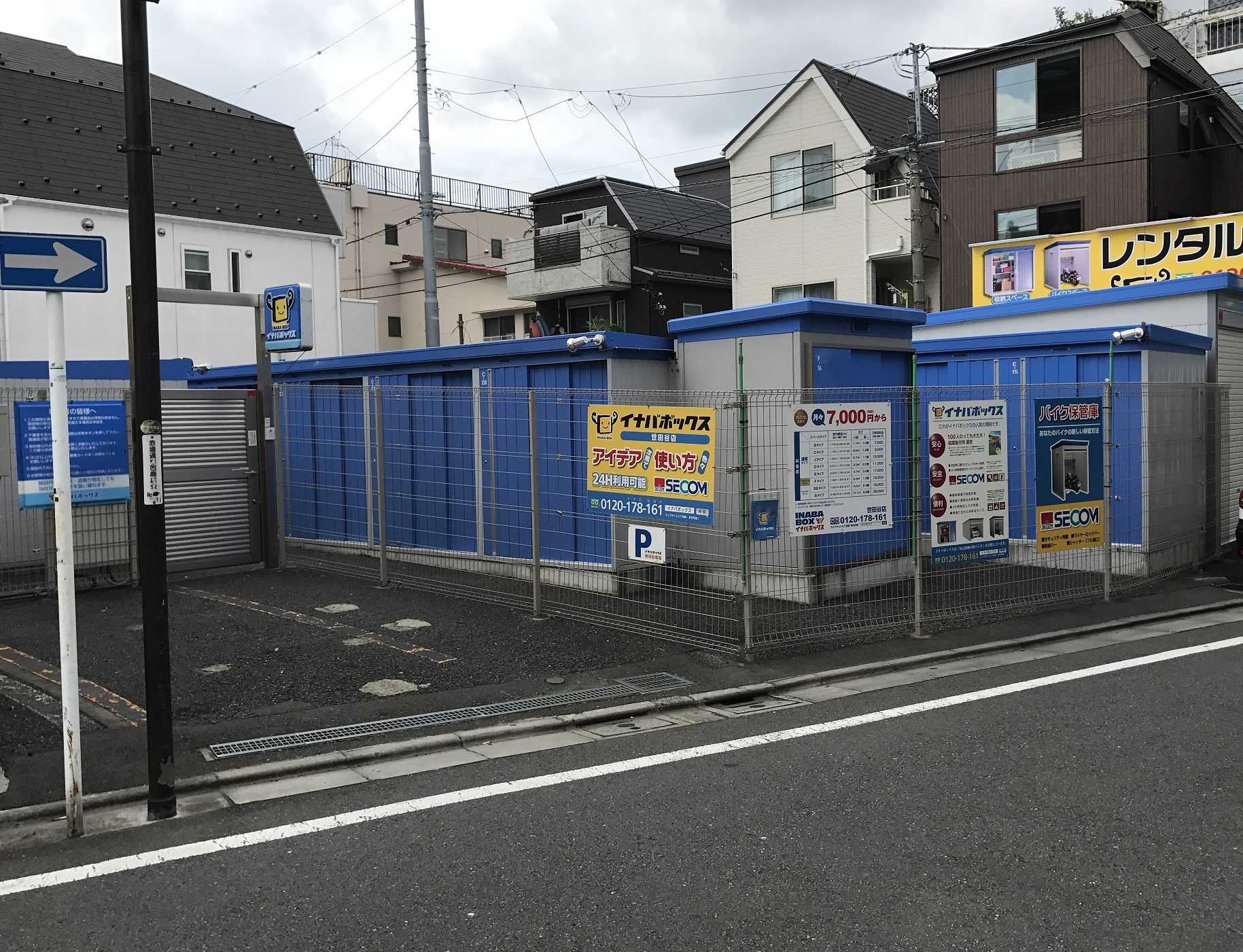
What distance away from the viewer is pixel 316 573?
38.4 feet

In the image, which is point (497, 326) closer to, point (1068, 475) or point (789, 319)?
point (789, 319)

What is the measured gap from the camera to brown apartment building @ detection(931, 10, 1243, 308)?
70.2 feet

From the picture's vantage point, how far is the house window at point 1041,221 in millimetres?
22219

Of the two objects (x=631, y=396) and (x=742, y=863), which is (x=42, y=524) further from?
(x=742, y=863)

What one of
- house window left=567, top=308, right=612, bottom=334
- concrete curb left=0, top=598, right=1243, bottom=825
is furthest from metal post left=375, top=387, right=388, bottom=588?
house window left=567, top=308, right=612, bottom=334

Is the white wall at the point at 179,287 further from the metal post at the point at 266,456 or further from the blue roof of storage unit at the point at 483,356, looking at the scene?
the metal post at the point at 266,456

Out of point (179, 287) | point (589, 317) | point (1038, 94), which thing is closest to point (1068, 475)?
point (1038, 94)

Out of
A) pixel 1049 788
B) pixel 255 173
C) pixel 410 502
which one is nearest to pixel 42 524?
pixel 410 502

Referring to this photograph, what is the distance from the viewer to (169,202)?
2208 cm

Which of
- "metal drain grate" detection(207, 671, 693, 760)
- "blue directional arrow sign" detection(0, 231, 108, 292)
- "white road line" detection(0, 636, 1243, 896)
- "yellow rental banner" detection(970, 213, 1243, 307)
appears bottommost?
"white road line" detection(0, 636, 1243, 896)

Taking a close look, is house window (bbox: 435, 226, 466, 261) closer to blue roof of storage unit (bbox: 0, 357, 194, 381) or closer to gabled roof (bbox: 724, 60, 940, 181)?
gabled roof (bbox: 724, 60, 940, 181)

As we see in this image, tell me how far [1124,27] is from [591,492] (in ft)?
62.8

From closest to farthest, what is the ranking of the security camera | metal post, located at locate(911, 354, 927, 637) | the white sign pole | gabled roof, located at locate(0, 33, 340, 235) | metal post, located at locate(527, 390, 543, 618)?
the white sign pole → metal post, located at locate(911, 354, 927, 637) → metal post, located at locate(527, 390, 543, 618) → the security camera → gabled roof, located at locate(0, 33, 340, 235)

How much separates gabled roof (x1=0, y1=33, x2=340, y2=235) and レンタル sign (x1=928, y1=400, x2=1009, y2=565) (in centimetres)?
1704
